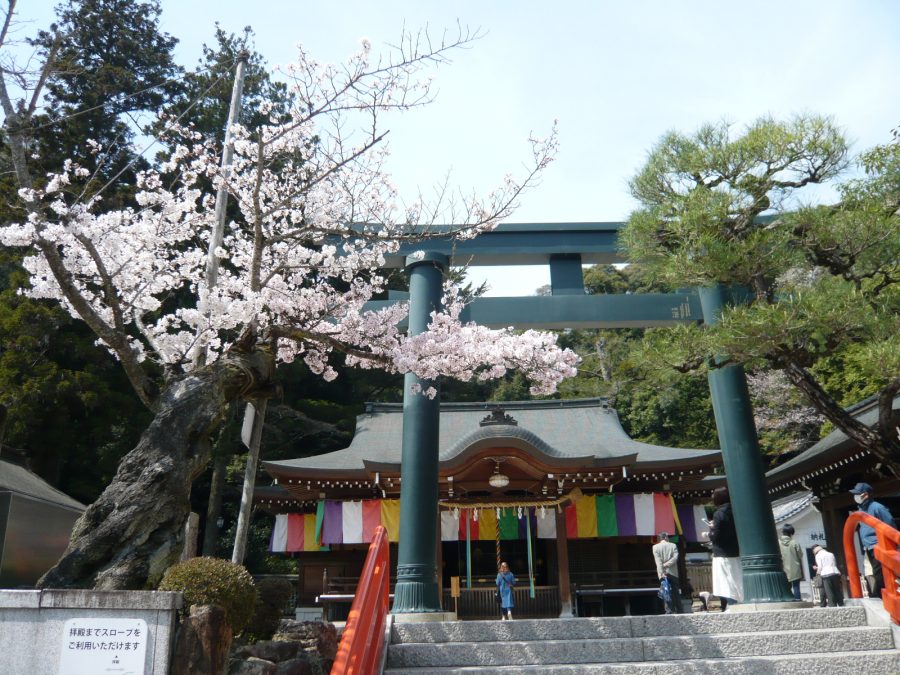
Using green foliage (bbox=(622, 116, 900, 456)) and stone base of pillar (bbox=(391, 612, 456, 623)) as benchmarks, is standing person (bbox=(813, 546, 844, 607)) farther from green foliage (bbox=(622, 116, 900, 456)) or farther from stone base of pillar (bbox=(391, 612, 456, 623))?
stone base of pillar (bbox=(391, 612, 456, 623))

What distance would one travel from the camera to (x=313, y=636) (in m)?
5.83

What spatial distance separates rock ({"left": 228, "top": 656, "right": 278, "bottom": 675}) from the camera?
423 cm

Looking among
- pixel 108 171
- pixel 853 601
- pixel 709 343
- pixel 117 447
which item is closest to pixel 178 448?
pixel 709 343

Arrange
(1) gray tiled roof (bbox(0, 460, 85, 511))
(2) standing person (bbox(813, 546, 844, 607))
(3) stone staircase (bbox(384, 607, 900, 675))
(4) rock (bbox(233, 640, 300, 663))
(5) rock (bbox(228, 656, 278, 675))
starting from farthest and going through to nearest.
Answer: (1) gray tiled roof (bbox(0, 460, 85, 511)) → (2) standing person (bbox(813, 546, 844, 607)) → (4) rock (bbox(233, 640, 300, 663)) → (3) stone staircase (bbox(384, 607, 900, 675)) → (5) rock (bbox(228, 656, 278, 675))

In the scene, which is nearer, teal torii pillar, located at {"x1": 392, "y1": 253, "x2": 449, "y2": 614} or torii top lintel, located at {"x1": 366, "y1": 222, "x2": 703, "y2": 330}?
teal torii pillar, located at {"x1": 392, "y1": 253, "x2": 449, "y2": 614}

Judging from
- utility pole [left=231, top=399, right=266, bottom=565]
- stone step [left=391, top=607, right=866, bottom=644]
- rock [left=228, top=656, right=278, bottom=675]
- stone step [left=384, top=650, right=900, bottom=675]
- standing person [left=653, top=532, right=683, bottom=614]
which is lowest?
stone step [left=384, top=650, right=900, bottom=675]

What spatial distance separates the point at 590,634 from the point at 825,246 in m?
4.08

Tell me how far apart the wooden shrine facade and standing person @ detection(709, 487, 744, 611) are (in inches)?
137

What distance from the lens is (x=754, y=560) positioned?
6.86 metres

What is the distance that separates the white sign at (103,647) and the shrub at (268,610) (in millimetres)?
2072

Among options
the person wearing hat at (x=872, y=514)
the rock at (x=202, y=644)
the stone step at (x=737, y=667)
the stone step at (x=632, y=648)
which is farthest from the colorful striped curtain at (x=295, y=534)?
the rock at (x=202, y=644)

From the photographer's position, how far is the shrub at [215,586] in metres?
3.83

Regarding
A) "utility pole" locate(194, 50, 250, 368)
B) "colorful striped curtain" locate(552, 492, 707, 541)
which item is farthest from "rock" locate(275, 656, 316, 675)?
"colorful striped curtain" locate(552, 492, 707, 541)

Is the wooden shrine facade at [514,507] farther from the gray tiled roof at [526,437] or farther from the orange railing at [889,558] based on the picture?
the orange railing at [889,558]
